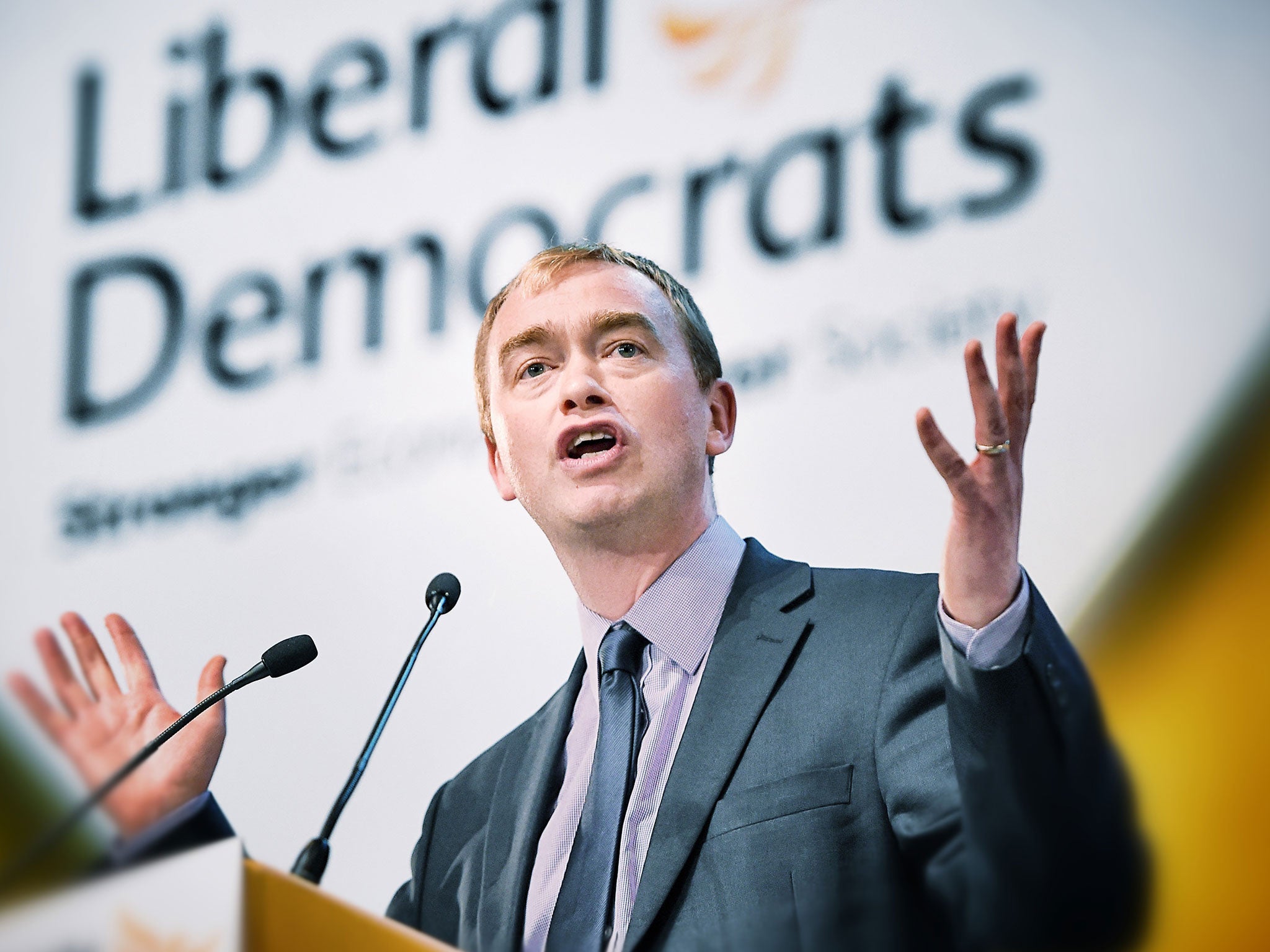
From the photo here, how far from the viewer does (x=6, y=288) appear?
3561 millimetres

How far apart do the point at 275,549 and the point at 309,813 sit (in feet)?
1.90

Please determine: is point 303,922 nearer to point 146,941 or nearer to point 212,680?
point 146,941

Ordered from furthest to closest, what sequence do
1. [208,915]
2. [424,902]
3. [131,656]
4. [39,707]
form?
[39,707], [131,656], [424,902], [208,915]

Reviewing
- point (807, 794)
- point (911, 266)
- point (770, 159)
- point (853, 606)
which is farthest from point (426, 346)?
point (807, 794)

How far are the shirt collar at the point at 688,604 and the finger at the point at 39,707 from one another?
0.98 meters

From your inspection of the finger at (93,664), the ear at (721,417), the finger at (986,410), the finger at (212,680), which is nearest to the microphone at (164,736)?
the finger at (212,680)

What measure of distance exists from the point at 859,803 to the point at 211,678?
121cm

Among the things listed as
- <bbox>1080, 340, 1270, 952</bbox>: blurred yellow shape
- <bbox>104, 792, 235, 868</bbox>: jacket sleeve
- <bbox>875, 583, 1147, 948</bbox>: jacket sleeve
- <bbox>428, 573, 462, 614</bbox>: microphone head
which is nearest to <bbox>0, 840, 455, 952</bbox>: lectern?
<bbox>104, 792, 235, 868</bbox>: jacket sleeve

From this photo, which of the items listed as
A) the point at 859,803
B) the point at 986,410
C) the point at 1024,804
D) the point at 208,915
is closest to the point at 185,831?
the point at 208,915

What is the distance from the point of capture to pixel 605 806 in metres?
2.16

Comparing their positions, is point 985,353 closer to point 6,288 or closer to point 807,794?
point 807,794

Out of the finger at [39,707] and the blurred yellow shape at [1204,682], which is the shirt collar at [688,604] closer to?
the blurred yellow shape at [1204,682]

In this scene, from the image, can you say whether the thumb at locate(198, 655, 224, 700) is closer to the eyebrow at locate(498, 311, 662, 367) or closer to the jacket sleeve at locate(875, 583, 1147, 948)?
the eyebrow at locate(498, 311, 662, 367)

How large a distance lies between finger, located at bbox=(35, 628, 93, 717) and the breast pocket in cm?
121
